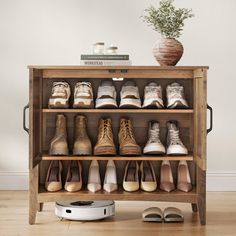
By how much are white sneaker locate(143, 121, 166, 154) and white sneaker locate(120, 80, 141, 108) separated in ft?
0.58

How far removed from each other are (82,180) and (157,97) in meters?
0.62

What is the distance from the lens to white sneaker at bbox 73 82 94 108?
2916 mm

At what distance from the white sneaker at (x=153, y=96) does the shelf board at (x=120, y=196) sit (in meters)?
0.45

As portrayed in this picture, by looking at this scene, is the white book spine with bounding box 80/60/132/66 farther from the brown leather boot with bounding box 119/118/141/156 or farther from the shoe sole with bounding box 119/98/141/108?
the brown leather boot with bounding box 119/118/141/156

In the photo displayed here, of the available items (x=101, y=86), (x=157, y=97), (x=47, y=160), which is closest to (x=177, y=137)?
(x=157, y=97)

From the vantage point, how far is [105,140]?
294 cm

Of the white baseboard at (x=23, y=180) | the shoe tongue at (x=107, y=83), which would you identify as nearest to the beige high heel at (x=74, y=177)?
the shoe tongue at (x=107, y=83)

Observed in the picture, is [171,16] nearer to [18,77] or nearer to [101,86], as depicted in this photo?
[101,86]

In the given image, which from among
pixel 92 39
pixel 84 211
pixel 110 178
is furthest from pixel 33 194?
pixel 92 39

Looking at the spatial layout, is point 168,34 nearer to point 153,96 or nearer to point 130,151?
point 153,96

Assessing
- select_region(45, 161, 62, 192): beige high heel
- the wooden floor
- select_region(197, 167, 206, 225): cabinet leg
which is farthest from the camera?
select_region(45, 161, 62, 192): beige high heel

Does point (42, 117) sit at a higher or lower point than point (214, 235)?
higher

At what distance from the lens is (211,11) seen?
3.78m

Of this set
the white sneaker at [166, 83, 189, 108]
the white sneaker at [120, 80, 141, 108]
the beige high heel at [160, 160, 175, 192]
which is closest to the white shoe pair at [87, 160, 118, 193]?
the beige high heel at [160, 160, 175, 192]
